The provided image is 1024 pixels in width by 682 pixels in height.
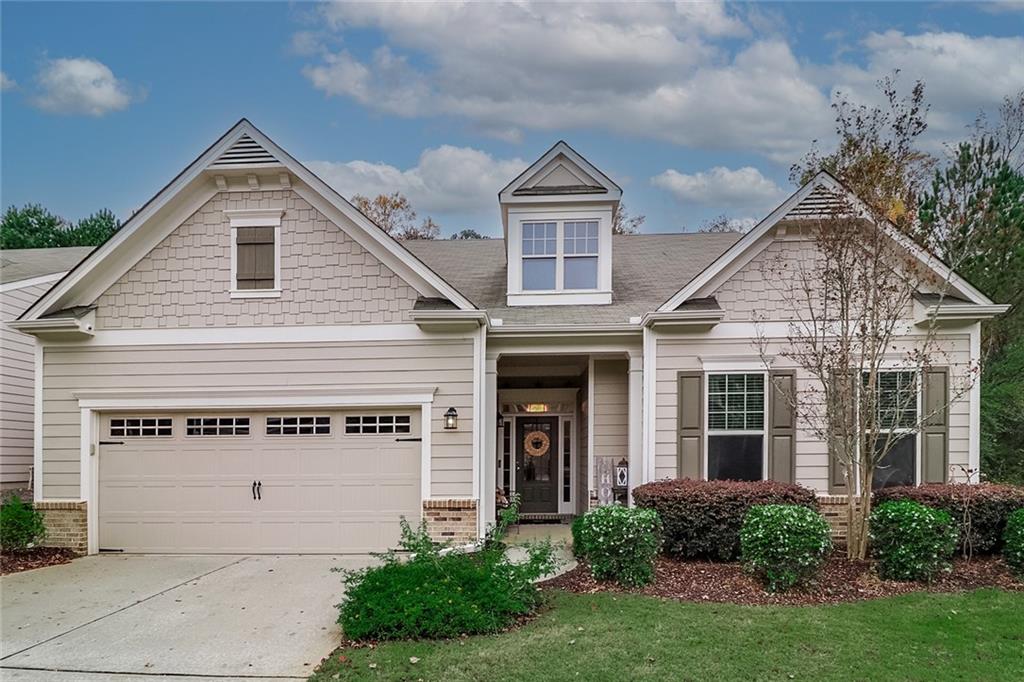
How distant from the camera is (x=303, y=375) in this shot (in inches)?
409

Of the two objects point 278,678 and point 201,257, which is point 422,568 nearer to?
point 278,678

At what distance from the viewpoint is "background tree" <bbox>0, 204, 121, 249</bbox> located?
30969mm

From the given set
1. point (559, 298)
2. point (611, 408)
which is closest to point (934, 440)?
point (611, 408)

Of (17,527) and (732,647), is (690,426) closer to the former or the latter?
(732,647)

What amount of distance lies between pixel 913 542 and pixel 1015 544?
4.05 feet

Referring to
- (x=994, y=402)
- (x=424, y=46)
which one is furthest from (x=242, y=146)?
(x=994, y=402)

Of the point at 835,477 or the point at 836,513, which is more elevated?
the point at 835,477

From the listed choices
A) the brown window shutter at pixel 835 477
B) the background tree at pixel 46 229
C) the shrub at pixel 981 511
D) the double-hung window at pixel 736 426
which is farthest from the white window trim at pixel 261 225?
the background tree at pixel 46 229

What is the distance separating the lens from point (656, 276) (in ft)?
42.5

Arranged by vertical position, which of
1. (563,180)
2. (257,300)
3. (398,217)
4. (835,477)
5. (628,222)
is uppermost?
(628,222)

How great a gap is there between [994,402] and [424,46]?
13.3 meters

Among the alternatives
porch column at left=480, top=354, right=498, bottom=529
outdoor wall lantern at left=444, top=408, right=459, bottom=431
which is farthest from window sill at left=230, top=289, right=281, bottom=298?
porch column at left=480, top=354, right=498, bottom=529

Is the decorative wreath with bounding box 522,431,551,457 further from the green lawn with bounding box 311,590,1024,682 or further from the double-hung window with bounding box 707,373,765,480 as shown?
the green lawn with bounding box 311,590,1024,682

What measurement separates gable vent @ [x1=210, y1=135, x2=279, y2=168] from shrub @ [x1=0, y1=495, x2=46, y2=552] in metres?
5.43
